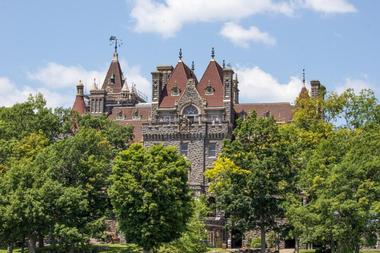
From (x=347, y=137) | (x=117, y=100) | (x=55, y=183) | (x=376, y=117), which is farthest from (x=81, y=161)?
(x=117, y=100)

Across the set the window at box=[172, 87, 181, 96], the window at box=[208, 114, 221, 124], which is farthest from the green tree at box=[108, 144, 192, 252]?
the window at box=[172, 87, 181, 96]

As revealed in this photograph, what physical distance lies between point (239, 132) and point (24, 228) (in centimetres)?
1920

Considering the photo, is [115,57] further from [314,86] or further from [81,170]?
[81,170]

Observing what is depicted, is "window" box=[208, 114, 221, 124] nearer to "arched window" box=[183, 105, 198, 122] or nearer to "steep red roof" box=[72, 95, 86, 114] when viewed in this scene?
"arched window" box=[183, 105, 198, 122]

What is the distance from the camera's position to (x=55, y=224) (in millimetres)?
57562

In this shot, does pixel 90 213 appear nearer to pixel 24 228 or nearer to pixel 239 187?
pixel 24 228

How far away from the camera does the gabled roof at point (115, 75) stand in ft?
376

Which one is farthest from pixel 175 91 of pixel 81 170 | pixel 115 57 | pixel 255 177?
pixel 115 57

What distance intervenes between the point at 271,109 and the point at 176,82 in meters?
12.5

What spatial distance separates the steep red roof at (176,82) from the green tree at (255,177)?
860 inches

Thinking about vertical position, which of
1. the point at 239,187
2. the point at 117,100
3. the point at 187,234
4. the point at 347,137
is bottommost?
the point at 187,234

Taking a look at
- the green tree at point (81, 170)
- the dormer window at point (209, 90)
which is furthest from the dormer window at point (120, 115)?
the green tree at point (81, 170)

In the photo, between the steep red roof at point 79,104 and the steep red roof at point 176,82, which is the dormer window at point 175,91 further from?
the steep red roof at point 79,104

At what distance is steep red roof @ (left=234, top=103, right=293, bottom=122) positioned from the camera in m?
85.1
